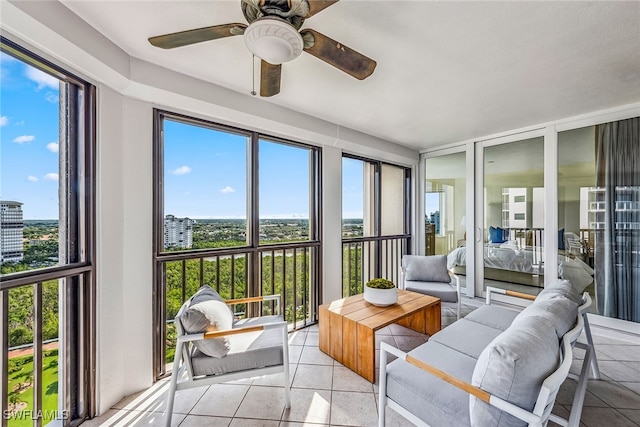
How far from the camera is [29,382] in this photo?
1.54 m

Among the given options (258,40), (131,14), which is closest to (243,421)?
(258,40)

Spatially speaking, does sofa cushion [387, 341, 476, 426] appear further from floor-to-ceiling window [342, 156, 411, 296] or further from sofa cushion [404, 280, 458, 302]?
floor-to-ceiling window [342, 156, 411, 296]

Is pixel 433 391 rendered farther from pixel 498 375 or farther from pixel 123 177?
pixel 123 177

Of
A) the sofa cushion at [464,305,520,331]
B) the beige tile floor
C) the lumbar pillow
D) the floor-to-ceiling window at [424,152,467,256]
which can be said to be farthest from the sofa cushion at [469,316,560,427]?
the floor-to-ceiling window at [424,152,467,256]

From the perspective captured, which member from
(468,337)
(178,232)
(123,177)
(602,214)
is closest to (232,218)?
(178,232)

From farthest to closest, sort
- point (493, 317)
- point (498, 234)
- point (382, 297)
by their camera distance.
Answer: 1. point (498, 234)
2. point (382, 297)
3. point (493, 317)

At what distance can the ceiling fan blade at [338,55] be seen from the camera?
1289mm

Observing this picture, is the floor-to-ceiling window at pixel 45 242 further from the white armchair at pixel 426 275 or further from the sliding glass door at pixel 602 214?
the sliding glass door at pixel 602 214

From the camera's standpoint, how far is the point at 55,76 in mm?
1625

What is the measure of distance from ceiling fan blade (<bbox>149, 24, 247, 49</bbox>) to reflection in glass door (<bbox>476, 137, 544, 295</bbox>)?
388 cm

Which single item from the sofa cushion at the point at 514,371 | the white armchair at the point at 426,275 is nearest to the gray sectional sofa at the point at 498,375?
the sofa cushion at the point at 514,371

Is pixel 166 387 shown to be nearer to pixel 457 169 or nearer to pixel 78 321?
pixel 78 321

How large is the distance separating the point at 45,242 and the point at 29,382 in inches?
32.5

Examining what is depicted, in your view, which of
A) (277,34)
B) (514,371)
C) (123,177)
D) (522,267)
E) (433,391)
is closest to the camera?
(514,371)
